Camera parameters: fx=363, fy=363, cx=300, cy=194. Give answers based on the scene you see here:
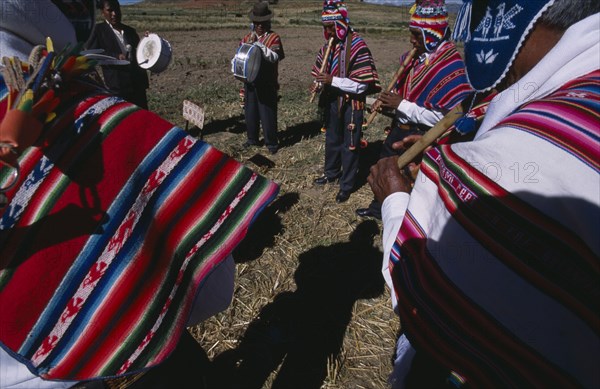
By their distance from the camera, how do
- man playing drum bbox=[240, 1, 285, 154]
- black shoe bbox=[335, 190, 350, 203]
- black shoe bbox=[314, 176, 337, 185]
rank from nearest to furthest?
black shoe bbox=[335, 190, 350, 203] < black shoe bbox=[314, 176, 337, 185] < man playing drum bbox=[240, 1, 285, 154]

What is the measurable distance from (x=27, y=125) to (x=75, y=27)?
0.56 m

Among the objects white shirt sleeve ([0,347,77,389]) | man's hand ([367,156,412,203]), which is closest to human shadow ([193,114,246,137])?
man's hand ([367,156,412,203])

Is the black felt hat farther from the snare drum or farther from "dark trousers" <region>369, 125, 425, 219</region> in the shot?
"dark trousers" <region>369, 125, 425, 219</region>

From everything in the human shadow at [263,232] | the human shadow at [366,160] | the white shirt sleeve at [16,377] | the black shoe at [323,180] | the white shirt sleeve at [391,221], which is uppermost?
the white shirt sleeve at [391,221]

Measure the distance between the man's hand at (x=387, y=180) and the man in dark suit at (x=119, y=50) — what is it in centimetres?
504

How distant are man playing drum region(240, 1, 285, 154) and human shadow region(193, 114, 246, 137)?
1023mm

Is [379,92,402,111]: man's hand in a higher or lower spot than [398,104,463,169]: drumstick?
lower

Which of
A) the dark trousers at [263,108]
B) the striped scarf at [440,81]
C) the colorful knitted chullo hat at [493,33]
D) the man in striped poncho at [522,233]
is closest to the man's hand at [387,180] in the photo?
the man in striped poncho at [522,233]

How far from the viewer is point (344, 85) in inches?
178

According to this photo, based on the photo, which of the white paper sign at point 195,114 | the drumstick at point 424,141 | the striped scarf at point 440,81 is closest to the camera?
the drumstick at point 424,141

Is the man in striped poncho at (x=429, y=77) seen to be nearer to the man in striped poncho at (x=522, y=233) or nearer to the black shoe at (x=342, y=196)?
the black shoe at (x=342, y=196)

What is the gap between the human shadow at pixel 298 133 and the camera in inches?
280

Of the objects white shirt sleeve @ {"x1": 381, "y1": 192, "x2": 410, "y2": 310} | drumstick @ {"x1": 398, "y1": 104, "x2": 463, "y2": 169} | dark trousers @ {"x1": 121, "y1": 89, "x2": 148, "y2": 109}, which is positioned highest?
drumstick @ {"x1": 398, "y1": 104, "x2": 463, "y2": 169}

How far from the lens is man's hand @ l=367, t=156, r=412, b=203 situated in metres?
1.53
